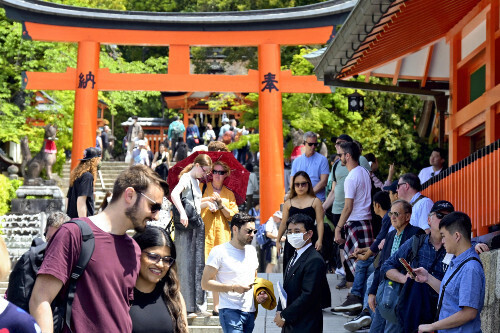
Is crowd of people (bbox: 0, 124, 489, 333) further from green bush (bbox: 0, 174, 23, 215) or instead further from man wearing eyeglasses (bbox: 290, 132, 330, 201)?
green bush (bbox: 0, 174, 23, 215)

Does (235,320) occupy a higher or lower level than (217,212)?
lower

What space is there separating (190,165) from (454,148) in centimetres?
513

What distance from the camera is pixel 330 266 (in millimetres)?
12344

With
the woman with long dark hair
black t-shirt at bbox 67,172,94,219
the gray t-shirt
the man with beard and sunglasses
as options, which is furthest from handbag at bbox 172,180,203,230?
the man with beard and sunglasses

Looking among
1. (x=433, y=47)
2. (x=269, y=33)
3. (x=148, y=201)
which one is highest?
(x=269, y=33)

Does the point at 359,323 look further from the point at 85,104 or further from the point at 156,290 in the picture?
the point at 85,104

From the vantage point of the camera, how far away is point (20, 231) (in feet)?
63.1

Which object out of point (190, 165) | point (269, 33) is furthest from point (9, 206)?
point (190, 165)

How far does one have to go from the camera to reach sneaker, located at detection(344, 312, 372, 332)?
8922 mm

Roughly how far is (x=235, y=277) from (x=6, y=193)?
15312 mm

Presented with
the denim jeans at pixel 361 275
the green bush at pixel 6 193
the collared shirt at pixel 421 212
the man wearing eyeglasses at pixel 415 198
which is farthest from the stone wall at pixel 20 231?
the collared shirt at pixel 421 212

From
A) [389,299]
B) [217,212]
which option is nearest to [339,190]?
[217,212]

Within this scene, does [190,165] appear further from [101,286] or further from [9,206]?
[9,206]

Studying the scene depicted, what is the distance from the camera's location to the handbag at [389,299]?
696cm
